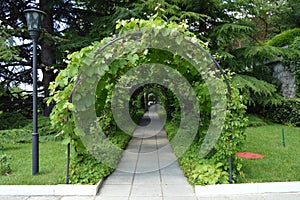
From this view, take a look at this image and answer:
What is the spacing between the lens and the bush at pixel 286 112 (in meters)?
9.56

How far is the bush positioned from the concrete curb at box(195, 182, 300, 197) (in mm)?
7347

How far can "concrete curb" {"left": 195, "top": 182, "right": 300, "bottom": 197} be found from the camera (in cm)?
318

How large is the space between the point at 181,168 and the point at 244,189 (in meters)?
1.33

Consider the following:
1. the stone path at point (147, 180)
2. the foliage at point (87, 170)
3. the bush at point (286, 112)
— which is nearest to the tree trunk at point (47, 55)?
the stone path at point (147, 180)

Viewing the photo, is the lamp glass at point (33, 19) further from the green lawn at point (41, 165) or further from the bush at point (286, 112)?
the bush at point (286, 112)

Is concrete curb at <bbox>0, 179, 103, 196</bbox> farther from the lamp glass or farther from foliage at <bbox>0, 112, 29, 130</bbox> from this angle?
foliage at <bbox>0, 112, 29, 130</bbox>

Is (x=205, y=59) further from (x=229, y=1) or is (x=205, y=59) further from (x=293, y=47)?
(x=293, y=47)

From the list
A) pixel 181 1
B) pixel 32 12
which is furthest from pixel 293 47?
pixel 32 12

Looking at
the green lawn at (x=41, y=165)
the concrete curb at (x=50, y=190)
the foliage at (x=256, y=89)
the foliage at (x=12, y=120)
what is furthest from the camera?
the foliage at (x=256, y=89)

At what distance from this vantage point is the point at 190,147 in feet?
16.0

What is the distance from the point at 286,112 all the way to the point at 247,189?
8137mm

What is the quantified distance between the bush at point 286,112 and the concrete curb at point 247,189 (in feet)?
24.1

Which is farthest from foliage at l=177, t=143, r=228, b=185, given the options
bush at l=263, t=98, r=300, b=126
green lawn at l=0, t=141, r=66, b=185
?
bush at l=263, t=98, r=300, b=126

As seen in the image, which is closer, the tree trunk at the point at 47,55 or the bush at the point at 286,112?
the tree trunk at the point at 47,55
